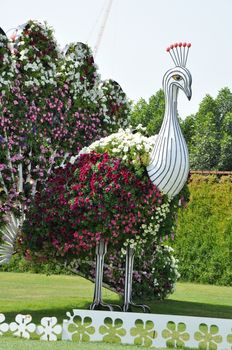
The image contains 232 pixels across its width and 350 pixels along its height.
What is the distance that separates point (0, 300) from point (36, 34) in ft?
14.2

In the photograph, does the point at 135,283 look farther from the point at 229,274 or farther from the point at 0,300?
the point at 229,274

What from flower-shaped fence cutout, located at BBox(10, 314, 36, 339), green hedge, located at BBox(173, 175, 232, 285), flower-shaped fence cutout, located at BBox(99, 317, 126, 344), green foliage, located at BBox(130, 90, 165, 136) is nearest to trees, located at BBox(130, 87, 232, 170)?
green foliage, located at BBox(130, 90, 165, 136)

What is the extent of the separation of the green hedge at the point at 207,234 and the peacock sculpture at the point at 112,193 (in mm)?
6990

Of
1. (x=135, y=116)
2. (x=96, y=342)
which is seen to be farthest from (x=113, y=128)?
(x=135, y=116)

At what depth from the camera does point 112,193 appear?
10047 millimetres

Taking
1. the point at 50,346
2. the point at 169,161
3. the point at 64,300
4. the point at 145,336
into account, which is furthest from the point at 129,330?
the point at 64,300

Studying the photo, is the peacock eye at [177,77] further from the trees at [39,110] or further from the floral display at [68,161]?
the trees at [39,110]

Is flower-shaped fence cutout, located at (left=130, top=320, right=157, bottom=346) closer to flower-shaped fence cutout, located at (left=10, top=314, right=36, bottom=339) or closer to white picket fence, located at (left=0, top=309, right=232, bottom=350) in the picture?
white picket fence, located at (left=0, top=309, right=232, bottom=350)

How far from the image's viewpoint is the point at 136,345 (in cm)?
846

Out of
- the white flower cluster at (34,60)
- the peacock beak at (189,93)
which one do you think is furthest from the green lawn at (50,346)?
the white flower cluster at (34,60)

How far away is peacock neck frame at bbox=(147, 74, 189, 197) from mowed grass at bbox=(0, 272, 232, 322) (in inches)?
89.7

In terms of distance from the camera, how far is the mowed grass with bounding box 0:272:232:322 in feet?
39.3

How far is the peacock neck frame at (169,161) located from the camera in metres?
9.95

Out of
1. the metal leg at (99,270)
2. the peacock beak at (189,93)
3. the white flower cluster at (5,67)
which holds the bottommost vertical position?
the metal leg at (99,270)
